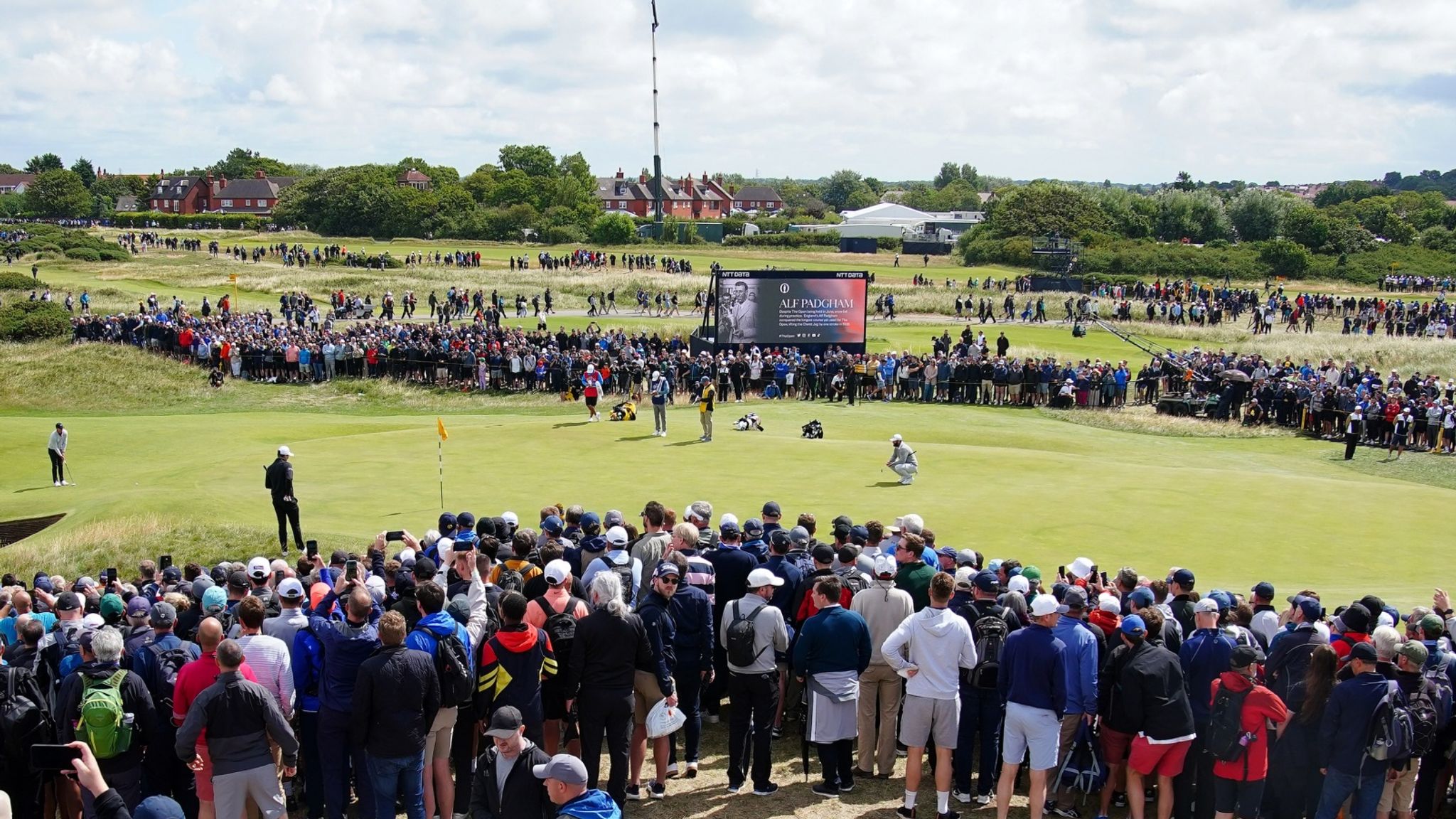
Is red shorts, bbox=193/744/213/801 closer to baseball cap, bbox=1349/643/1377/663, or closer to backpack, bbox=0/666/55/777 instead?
backpack, bbox=0/666/55/777

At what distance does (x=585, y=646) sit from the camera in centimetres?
956

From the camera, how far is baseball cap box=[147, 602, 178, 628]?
9242mm

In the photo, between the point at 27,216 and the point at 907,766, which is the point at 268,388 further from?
the point at 27,216

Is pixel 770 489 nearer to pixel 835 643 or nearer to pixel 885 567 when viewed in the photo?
pixel 885 567

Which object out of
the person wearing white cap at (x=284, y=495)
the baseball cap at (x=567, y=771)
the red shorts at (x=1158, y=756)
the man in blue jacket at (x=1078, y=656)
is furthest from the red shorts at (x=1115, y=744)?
the person wearing white cap at (x=284, y=495)

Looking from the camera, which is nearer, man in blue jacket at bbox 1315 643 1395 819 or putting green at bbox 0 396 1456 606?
man in blue jacket at bbox 1315 643 1395 819

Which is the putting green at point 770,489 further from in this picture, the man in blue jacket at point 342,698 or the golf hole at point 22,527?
the man in blue jacket at point 342,698

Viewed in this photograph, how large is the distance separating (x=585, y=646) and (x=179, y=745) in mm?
3023

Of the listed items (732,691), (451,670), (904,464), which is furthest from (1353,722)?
(904,464)

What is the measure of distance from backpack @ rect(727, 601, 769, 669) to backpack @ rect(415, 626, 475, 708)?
2.19 metres

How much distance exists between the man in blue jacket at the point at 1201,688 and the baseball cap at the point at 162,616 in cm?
803

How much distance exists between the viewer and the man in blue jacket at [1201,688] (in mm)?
9531

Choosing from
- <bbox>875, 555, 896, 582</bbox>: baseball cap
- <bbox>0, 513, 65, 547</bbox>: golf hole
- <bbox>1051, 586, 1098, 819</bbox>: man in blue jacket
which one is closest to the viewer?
<bbox>1051, 586, 1098, 819</bbox>: man in blue jacket

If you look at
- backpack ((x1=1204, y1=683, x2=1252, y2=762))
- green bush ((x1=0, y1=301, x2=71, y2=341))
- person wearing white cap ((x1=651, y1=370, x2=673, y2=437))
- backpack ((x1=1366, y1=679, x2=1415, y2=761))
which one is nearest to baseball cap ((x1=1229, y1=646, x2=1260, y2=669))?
backpack ((x1=1204, y1=683, x2=1252, y2=762))
